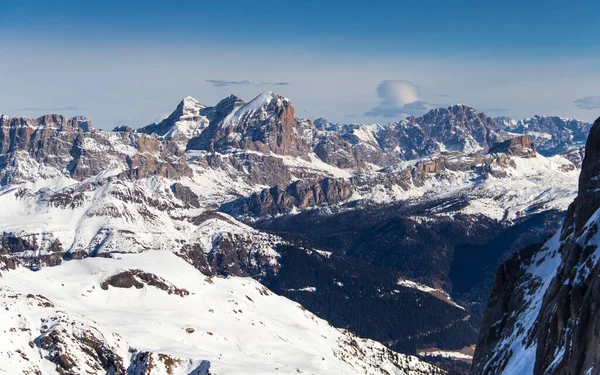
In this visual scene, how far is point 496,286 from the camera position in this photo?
149125 mm

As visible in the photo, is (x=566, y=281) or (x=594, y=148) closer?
(x=566, y=281)

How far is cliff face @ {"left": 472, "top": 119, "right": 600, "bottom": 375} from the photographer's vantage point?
7900cm

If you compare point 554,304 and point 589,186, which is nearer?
point 554,304

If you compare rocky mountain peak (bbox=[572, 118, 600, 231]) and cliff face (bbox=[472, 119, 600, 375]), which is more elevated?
rocky mountain peak (bbox=[572, 118, 600, 231])

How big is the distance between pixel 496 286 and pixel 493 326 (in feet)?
47.0

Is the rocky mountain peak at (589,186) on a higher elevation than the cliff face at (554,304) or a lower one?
higher

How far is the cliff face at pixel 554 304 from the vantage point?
7900 cm

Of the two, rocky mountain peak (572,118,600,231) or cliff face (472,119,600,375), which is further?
rocky mountain peak (572,118,600,231)

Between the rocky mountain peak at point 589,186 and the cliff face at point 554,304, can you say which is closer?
the cliff face at point 554,304

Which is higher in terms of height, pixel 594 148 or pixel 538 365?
pixel 594 148

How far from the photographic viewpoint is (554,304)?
316 ft

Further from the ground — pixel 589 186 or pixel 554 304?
pixel 589 186

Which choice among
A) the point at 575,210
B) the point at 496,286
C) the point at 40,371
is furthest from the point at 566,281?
the point at 40,371

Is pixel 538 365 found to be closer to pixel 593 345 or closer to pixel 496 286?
pixel 593 345
